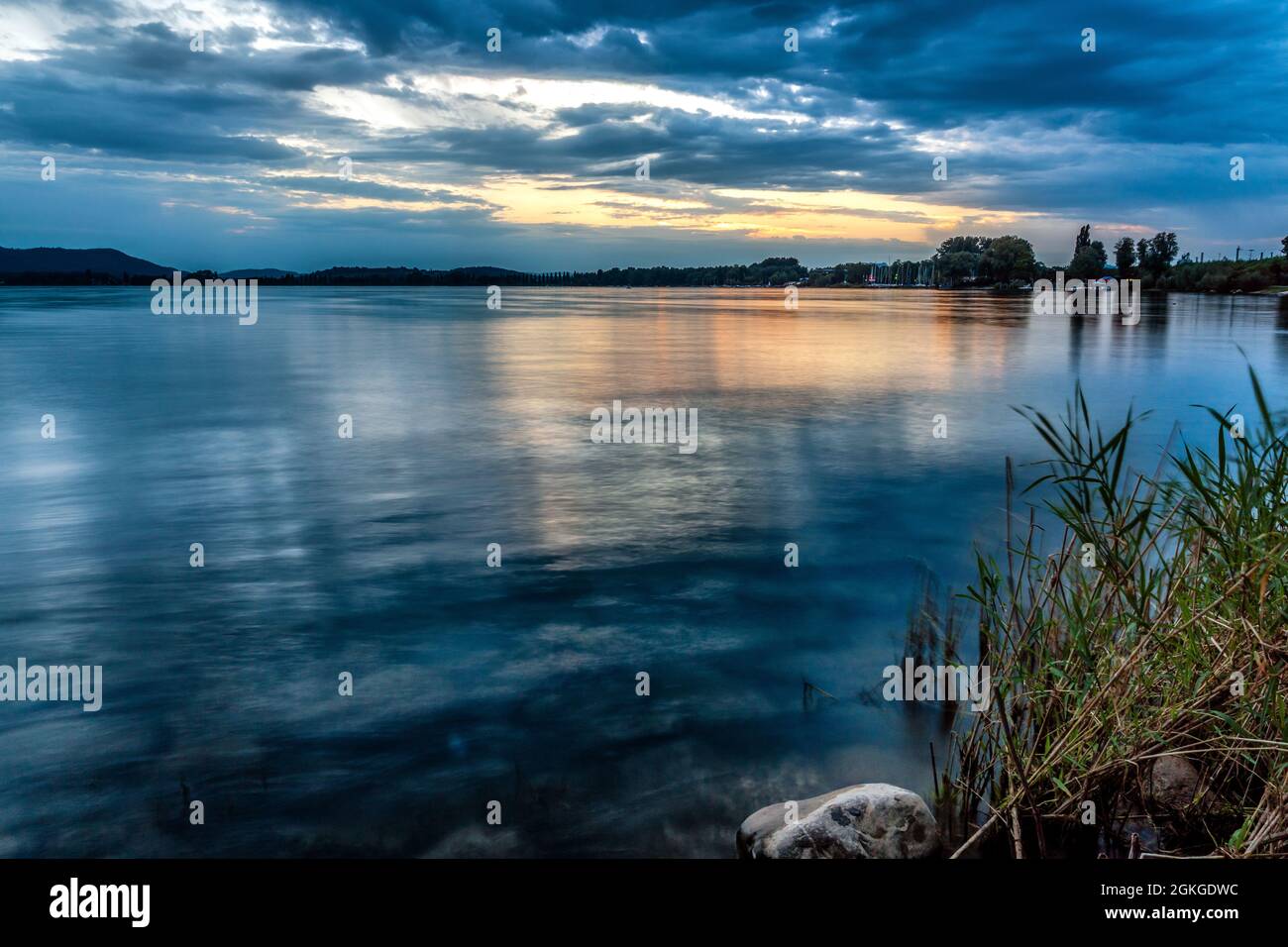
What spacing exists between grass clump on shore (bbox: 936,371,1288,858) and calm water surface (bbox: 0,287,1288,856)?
4.81 feet

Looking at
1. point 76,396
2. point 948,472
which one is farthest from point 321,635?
point 76,396

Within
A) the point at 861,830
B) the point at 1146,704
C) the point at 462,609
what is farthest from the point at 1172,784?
the point at 462,609

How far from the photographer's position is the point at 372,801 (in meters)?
6.95

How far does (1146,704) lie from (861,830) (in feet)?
7.01

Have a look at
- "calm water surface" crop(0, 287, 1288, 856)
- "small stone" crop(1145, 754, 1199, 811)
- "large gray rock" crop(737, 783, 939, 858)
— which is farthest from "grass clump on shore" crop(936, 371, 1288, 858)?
"calm water surface" crop(0, 287, 1288, 856)

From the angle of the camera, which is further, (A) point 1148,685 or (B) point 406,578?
(B) point 406,578

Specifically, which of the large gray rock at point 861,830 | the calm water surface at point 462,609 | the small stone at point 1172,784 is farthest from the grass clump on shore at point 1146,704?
the calm water surface at point 462,609

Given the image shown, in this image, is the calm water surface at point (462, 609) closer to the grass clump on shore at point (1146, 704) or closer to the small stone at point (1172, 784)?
the grass clump on shore at point (1146, 704)

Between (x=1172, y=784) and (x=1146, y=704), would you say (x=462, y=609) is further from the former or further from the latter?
(x=1172, y=784)

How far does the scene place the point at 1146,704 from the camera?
607cm

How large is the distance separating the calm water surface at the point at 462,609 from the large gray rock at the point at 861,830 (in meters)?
0.81
